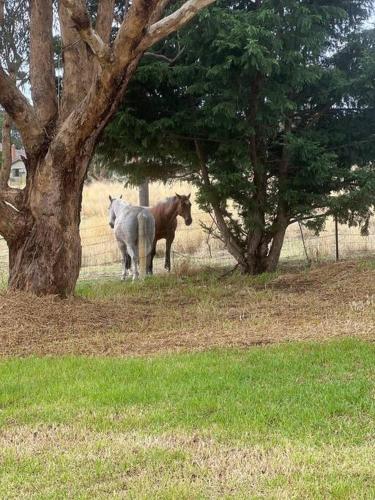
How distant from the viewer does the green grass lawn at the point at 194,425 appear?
3.72 m

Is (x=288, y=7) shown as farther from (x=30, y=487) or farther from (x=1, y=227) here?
(x=30, y=487)

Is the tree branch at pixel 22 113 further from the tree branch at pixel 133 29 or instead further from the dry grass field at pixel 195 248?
the dry grass field at pixel 195 248

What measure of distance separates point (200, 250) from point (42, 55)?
13741 millimetres

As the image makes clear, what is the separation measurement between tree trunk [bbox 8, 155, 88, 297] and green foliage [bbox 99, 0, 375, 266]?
9.86ft

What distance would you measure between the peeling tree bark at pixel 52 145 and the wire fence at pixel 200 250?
5.99m

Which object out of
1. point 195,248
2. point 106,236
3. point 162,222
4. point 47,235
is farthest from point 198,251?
point 47,235

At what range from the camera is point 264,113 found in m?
12.3

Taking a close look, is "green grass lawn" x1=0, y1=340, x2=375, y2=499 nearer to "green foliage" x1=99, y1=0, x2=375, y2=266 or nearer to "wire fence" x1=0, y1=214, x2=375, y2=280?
"green foliage" x1=99, y1=0, x2=375, y2=266

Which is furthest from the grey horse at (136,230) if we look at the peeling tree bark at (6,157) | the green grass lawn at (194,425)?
the green grass lawn at (194,425)

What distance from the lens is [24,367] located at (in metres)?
6.60

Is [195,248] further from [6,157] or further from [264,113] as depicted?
[6,157]

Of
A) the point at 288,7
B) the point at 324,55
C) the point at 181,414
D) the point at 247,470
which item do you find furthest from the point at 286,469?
the point at 324,55

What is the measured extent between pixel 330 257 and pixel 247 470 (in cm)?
1449

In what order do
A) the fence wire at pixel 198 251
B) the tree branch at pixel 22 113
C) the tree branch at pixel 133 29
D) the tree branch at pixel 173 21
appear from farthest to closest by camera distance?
the fence wire at pixel 198 251
the tree branch at pixel 22 113
the tree branch at pixel 173 21
the tree branch at pixel 133 29
